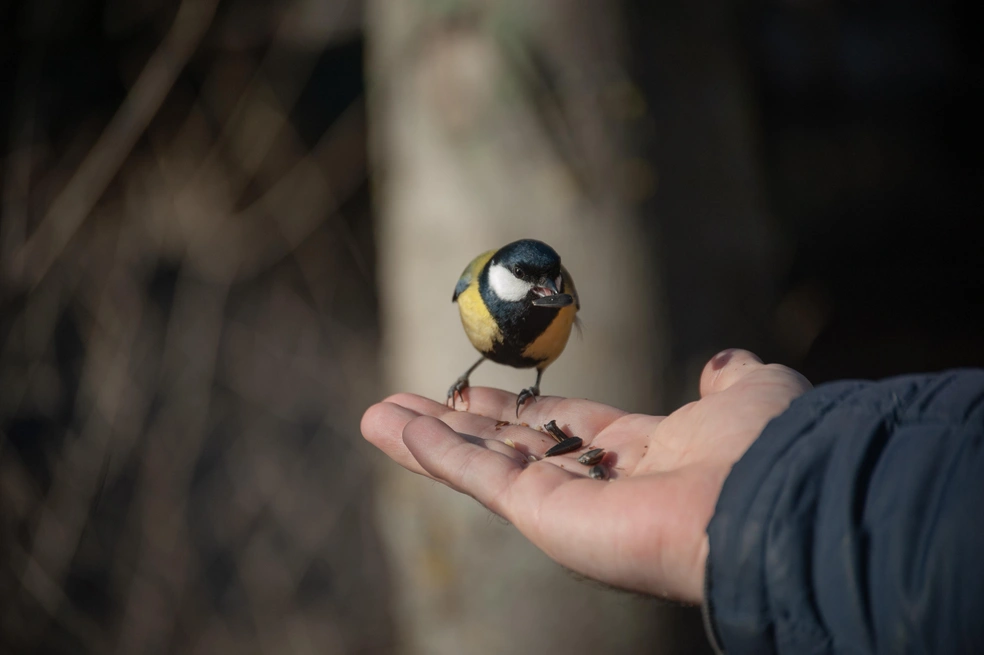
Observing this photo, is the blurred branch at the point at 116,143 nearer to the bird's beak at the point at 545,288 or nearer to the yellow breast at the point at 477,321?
the yellow breast at the point at 477,321

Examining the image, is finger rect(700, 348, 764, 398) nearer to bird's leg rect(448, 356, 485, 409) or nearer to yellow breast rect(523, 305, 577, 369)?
yellow breast rect(523, 305, 577, 369)

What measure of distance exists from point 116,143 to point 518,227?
1471 mm

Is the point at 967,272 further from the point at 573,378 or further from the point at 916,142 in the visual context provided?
the point at 573,378

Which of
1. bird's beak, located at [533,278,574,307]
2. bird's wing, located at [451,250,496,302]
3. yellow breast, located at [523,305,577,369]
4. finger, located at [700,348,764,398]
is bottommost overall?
finger, located at [700,348,764,398]

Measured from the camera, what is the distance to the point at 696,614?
1.75 meters

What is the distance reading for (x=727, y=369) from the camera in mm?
1118

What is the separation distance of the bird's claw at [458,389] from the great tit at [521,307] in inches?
6.1

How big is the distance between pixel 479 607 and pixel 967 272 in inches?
129

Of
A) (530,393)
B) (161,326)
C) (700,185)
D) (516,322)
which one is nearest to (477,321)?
(516,322)

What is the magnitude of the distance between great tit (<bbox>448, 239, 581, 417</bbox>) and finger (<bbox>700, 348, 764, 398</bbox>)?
12.4 inches

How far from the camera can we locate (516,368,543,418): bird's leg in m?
1.50

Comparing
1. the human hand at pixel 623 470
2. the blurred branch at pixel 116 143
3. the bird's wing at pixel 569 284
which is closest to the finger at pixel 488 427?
the human hand at pixel 623 470

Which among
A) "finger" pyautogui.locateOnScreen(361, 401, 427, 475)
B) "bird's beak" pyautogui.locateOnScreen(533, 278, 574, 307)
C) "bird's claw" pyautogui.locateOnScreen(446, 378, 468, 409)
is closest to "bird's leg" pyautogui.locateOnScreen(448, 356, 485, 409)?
"bird's claw" pyautogui.locateOnScreen(446, 378, 468, 409)

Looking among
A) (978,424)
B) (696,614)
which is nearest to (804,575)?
(978,424)
